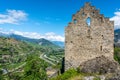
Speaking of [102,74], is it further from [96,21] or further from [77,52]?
[96,21]

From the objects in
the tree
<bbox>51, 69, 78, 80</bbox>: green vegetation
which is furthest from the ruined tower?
the tree

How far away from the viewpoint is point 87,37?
A: 134ft

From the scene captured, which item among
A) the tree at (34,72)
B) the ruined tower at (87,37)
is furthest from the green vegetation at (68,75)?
the tree at (34,72)

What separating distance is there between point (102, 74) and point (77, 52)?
764cm

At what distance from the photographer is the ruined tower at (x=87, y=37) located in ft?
132

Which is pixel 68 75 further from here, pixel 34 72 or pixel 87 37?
pixel 34 72

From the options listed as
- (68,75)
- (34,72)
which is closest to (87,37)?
(68,75)

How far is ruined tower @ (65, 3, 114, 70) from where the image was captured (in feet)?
132

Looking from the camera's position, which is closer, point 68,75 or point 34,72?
point 68,75

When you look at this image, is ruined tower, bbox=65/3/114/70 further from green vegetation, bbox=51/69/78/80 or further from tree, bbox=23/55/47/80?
tree, bbox=23/55/47/80

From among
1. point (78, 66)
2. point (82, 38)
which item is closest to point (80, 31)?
point (82, 38)

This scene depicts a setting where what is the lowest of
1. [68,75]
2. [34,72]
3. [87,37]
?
[34,72]

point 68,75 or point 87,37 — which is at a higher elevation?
point 87,37

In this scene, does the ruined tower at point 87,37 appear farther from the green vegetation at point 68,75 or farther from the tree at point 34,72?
the tree at point 34,72
